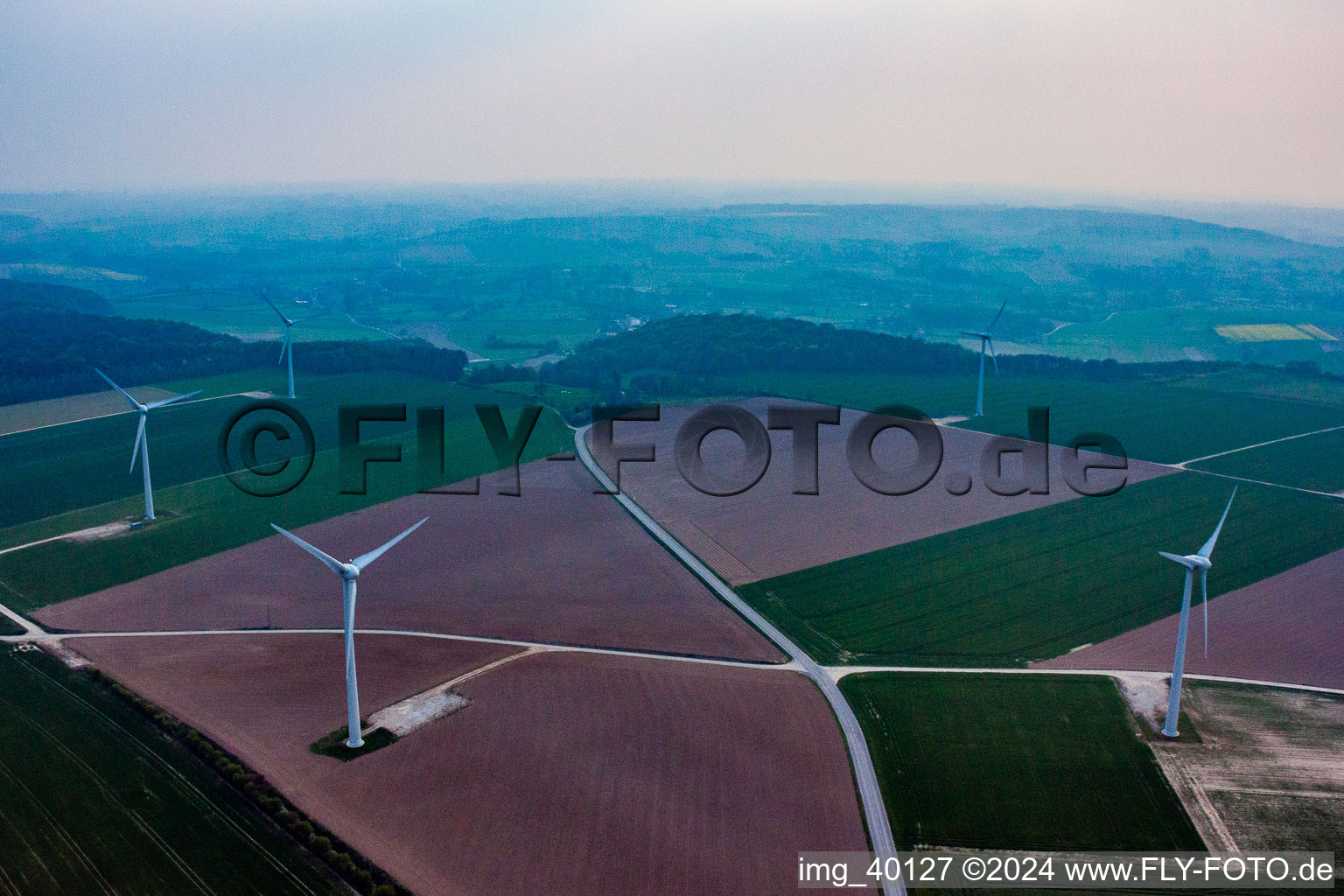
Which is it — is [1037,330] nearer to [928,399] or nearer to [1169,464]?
[928,399]

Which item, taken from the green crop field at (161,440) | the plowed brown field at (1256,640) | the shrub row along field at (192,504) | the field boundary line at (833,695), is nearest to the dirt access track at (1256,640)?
the plowed brown field at (1256,640)

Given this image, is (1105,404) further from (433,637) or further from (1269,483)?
(433,637)

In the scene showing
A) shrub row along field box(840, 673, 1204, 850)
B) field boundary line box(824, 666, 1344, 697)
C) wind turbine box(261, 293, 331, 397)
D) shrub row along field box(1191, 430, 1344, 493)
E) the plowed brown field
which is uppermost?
wind turbine box(261, 293, 331, 397)

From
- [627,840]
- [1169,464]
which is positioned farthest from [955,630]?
[1169,464]

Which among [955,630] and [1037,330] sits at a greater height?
[1037,330]

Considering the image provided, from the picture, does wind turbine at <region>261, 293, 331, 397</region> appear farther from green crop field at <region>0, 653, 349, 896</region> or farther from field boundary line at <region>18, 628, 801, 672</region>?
green crop field at <region>0, 653, 349, 896</region>

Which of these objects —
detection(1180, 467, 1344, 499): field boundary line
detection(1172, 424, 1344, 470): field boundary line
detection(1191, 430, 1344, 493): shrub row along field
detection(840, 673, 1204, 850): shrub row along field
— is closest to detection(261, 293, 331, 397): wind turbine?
detection(840, 673, 1204, 850): shrub row along field
